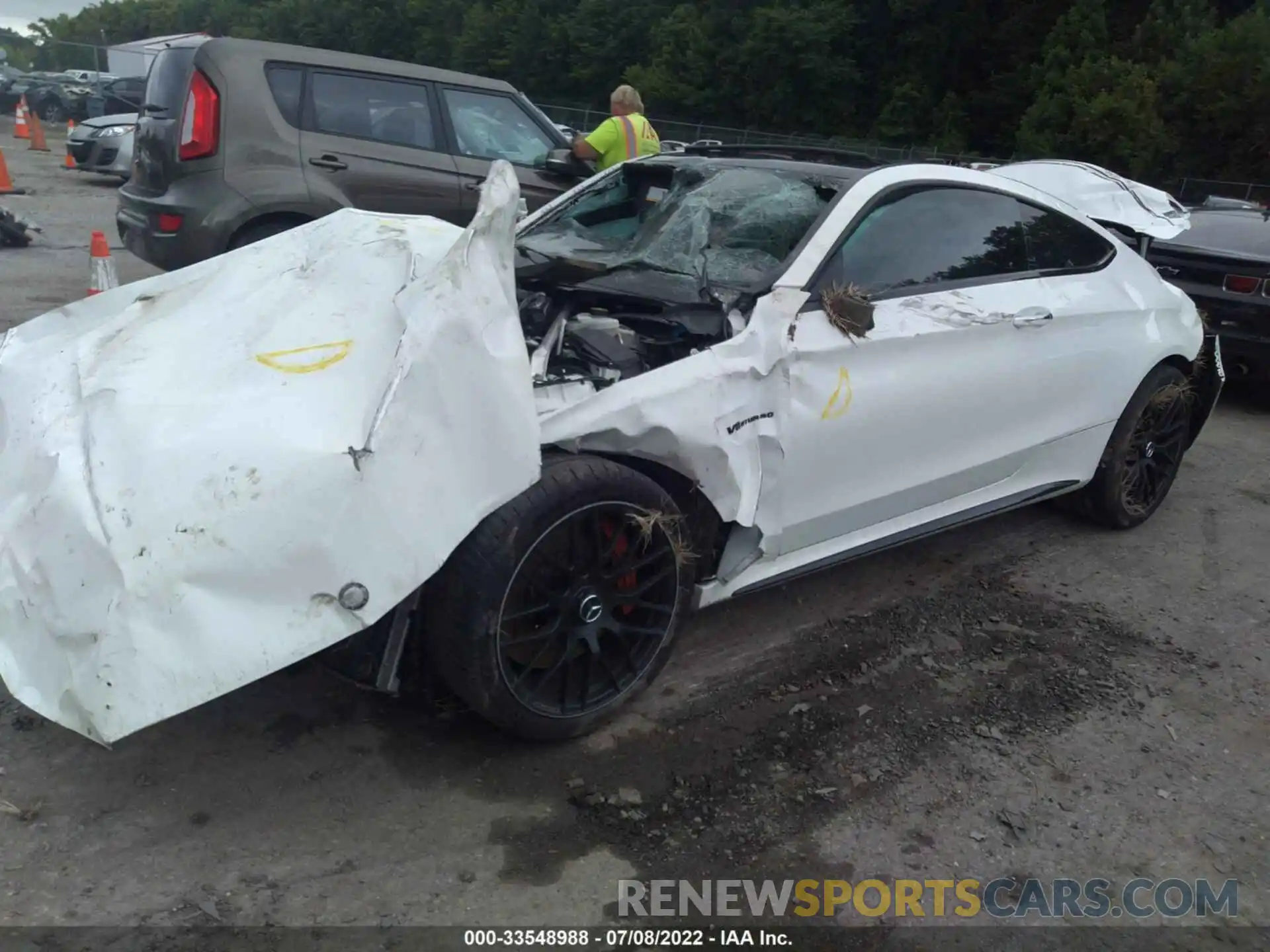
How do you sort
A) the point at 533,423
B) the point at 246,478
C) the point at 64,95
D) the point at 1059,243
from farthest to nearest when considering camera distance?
the point at 64,95
the point at 1059,243
the point at 533,423
the point at 246,478

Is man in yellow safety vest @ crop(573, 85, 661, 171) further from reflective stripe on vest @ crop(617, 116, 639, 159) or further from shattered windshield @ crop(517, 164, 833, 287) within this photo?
shattered windshield @ crop(517, 164, 833, 287)

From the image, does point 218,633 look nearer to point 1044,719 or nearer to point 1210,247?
point 1044,719

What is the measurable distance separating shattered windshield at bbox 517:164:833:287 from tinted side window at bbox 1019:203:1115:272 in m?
1.13

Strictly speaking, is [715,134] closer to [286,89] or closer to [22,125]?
[22,125]

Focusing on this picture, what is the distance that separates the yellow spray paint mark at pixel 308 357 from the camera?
2791 mm

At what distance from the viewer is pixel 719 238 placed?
3.84 metres

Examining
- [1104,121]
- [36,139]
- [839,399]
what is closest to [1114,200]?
[839,399]

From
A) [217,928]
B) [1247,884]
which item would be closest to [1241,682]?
[1247,884]

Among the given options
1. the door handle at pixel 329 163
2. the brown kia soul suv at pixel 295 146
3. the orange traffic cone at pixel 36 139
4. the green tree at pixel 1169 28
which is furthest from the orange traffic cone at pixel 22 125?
the green tree at pixel 1169 28

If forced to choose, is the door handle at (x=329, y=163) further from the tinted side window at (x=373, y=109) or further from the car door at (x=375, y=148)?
the tinted side window at (x=373, y=109)

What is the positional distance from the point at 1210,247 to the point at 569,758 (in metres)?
6.62

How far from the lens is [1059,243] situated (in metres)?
4.51

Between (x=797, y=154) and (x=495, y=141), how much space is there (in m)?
3.69

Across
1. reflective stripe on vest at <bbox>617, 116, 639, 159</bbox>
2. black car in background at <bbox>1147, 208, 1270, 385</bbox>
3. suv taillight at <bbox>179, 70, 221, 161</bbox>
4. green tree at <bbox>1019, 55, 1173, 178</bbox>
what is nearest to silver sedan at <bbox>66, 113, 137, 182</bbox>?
suv taillight at <bbox>179, 70, 221, 161</bbox>
